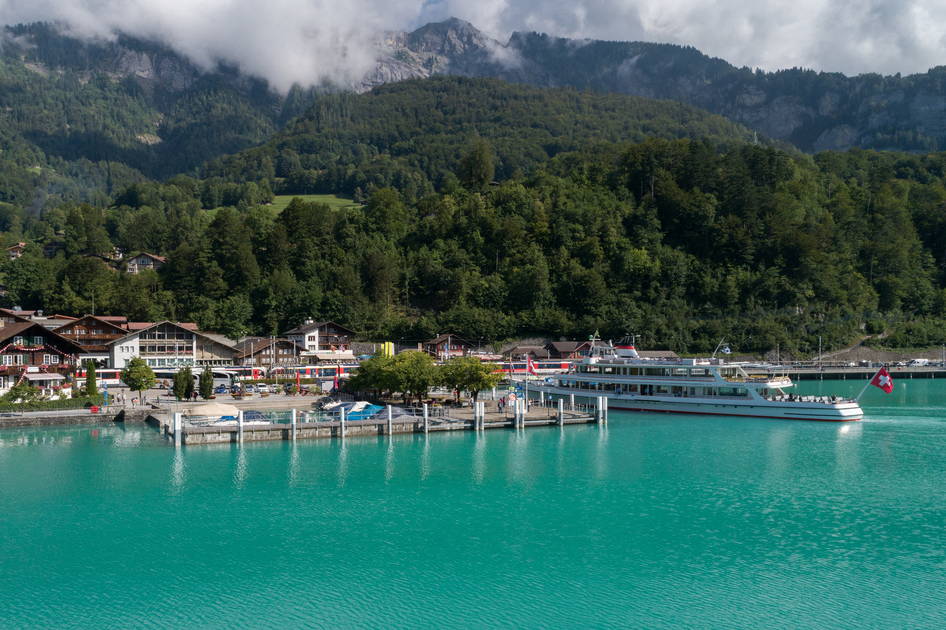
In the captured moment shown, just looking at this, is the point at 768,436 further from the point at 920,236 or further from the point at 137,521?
the point at 920,236

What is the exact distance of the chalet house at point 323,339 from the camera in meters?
85.0

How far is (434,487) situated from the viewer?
3378 cm

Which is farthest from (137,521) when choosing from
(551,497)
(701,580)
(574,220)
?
(574,220)

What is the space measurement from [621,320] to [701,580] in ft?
231

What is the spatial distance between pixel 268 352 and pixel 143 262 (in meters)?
39.7

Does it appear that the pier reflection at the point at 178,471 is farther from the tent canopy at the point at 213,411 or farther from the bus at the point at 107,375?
the bus at the point at 107,375

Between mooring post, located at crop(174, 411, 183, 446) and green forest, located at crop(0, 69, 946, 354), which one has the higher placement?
green forest, located at crop(0, 69, 946, 354)

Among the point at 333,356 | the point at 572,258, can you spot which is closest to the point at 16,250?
the point at 333,356

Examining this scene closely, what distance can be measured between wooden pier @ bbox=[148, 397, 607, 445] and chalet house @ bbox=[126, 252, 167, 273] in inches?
2605

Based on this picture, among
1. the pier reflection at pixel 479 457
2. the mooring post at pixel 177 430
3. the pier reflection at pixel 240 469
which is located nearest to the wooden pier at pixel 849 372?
the pier reflection at pixel 479 457

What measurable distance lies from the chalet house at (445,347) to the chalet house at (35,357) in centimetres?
3461

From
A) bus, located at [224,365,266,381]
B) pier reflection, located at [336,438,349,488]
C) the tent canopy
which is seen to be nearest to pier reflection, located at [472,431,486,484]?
pier reflection, located at [336,438,349,488]

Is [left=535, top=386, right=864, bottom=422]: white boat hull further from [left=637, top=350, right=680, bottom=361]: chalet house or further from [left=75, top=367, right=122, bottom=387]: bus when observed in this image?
[left=75, top=367, right=122, bottom=387]: bus

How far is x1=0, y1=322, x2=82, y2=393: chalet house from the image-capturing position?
61562 mm
